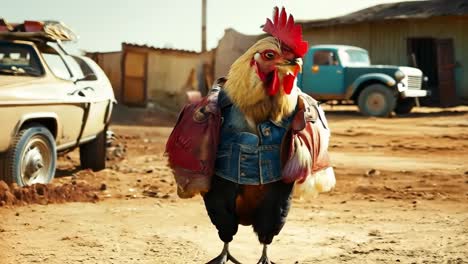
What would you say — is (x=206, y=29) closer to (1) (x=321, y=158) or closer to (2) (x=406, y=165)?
(2) (x=406, y=165)

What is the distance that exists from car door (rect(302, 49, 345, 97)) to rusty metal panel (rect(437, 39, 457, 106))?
4345mm

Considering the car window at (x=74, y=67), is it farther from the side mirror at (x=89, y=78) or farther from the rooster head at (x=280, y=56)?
the rooster head at (x=280, y=56)

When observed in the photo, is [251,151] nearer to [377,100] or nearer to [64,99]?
[64,99]

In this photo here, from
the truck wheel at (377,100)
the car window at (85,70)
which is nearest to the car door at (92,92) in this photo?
the car window at (85,70)

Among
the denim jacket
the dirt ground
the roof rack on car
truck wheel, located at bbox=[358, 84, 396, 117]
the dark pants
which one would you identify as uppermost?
the roof rack on car

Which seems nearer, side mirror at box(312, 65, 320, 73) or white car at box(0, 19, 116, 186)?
white car at box(0, 19, 116, 186)

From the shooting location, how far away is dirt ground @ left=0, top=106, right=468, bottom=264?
5.03 m

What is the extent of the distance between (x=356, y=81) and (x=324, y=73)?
2.87ft

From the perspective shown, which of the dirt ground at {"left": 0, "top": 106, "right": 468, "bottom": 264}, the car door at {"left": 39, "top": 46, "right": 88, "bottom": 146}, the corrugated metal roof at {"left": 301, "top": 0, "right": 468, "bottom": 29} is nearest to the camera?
the dirt ground at {"left": 0, "top": 106, "right": 468, "bottom": 264}

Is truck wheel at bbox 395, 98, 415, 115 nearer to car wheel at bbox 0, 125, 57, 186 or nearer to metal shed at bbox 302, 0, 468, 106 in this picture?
metal shed at bbox 302, 0, 468, 106

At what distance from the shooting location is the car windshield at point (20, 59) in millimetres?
7684

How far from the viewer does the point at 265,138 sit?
3.69 meters

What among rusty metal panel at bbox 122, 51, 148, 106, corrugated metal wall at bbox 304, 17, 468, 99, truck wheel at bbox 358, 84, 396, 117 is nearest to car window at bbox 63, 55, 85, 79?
truck wheel at bbox 358, 84, 396, 117

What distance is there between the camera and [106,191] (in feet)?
25.8
